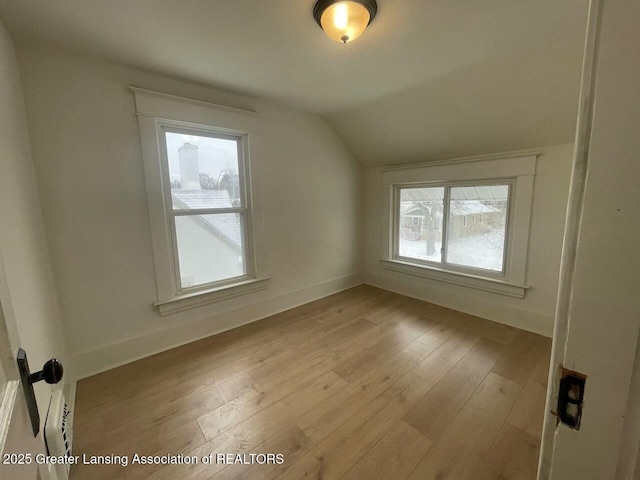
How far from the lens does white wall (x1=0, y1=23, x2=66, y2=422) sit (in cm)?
115

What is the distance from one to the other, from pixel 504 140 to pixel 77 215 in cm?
370

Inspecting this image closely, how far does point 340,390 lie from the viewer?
1.86 metres

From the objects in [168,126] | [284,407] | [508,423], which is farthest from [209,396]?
[168,126]

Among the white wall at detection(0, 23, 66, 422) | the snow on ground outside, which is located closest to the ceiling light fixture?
the white wall at detection(0, 23, 66, 422)

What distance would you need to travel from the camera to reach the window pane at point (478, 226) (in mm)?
2848

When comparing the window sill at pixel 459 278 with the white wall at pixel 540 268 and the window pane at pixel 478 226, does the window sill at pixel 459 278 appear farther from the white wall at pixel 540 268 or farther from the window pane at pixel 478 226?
the window pane at pixel 478 226

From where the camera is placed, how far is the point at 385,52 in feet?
6.11

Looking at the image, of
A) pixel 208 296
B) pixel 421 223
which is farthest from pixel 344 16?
pixel 421 223

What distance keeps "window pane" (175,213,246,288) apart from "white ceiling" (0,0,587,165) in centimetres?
125

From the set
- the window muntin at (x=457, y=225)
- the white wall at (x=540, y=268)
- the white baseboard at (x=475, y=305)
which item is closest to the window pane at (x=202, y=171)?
the window muntin at (x=457, y=225)

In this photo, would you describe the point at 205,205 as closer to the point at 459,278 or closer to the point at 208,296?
the point at 208,296

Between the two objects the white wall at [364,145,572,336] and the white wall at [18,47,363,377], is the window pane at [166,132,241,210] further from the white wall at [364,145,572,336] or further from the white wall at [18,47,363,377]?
the white wall at [364,145,572,336]

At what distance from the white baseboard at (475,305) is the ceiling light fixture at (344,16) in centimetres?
284

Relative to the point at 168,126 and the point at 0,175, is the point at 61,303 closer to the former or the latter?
the point at 0,175
